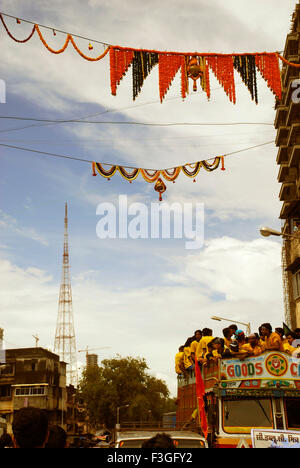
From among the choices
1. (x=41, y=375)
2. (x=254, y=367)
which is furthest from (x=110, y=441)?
(x=41, y=375)

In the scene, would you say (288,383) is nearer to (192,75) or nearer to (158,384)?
(192,75)

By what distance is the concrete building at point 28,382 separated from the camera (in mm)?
61906

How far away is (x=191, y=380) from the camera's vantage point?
14.5 meters

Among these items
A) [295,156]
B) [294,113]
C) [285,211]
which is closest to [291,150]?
[295,156]

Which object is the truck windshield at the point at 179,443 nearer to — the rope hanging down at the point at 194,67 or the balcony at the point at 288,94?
the rope hanging down at the point at 194,67

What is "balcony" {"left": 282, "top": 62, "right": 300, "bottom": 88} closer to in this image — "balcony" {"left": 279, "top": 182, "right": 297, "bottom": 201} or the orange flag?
"balcony" {"left": 279, "top": 182, "right": 297, "bottom": 201}

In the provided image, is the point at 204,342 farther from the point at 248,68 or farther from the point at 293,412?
the point at 248,68

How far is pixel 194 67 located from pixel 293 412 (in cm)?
956

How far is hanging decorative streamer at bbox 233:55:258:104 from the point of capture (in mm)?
14891

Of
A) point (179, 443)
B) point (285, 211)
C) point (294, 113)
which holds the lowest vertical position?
point (179, 443)

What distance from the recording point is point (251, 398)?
10641mm

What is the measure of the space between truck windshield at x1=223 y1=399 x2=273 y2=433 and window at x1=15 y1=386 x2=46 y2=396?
2246 inches

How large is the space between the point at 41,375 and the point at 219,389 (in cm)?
5761

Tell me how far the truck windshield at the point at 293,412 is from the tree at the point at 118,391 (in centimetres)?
6815
